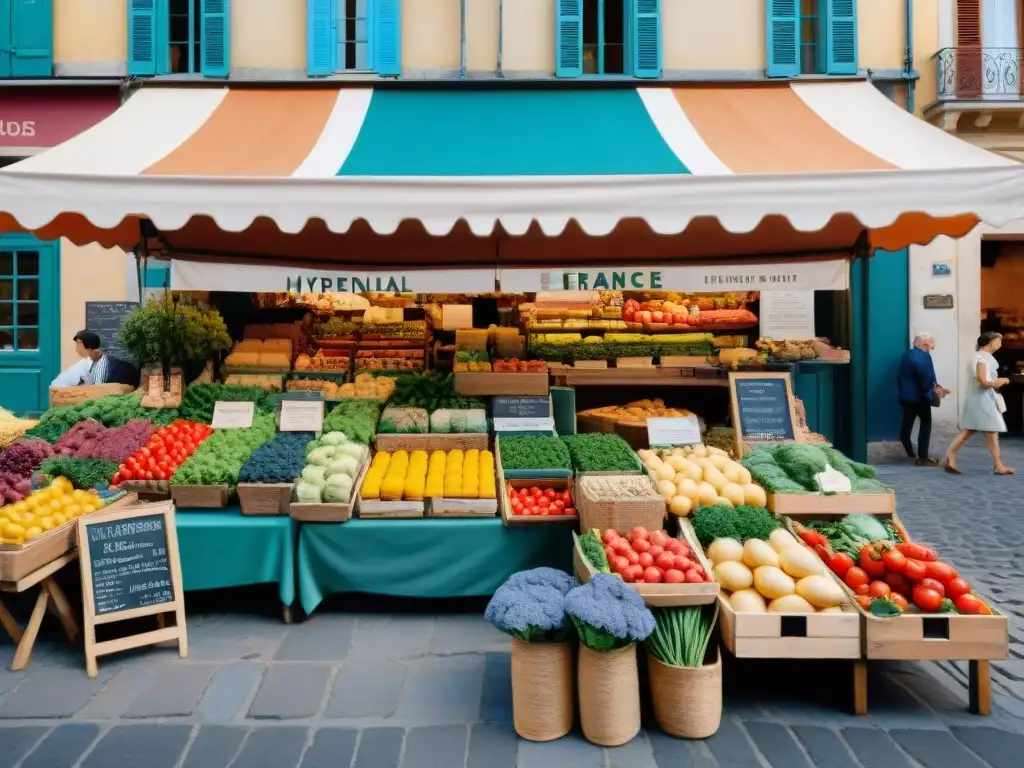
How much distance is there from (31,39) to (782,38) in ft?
36.1

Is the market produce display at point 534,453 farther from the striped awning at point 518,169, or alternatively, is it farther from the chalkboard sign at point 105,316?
the chalkboard sign at point 105,316

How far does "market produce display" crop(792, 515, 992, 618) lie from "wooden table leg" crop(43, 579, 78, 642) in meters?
4.30

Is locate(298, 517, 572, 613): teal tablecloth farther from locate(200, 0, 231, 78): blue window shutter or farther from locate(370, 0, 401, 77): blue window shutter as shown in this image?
locate(200, 0, 231, 78): blue window shutter

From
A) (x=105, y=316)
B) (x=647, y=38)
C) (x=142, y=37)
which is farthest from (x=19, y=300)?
(x=647, y=38)

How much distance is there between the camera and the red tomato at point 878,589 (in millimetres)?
3498

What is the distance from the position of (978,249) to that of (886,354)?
7.21 ft

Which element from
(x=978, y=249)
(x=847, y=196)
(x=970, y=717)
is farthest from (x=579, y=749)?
(x=978, y=249)

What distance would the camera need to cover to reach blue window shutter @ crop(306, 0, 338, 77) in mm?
10367

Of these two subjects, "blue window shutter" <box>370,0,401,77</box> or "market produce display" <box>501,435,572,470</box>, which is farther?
"blue window shutter" <box>370,0,401,77</box>

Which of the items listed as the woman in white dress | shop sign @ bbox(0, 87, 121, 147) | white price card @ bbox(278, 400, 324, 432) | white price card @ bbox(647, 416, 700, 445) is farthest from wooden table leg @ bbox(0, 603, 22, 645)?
the woman in white dress

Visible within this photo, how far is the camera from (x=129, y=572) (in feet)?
13.3

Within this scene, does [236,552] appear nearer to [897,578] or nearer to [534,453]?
[534,453]

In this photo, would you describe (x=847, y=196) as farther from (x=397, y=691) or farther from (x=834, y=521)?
(x=397, y=691)

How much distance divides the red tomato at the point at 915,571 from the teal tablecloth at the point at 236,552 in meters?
3.50
